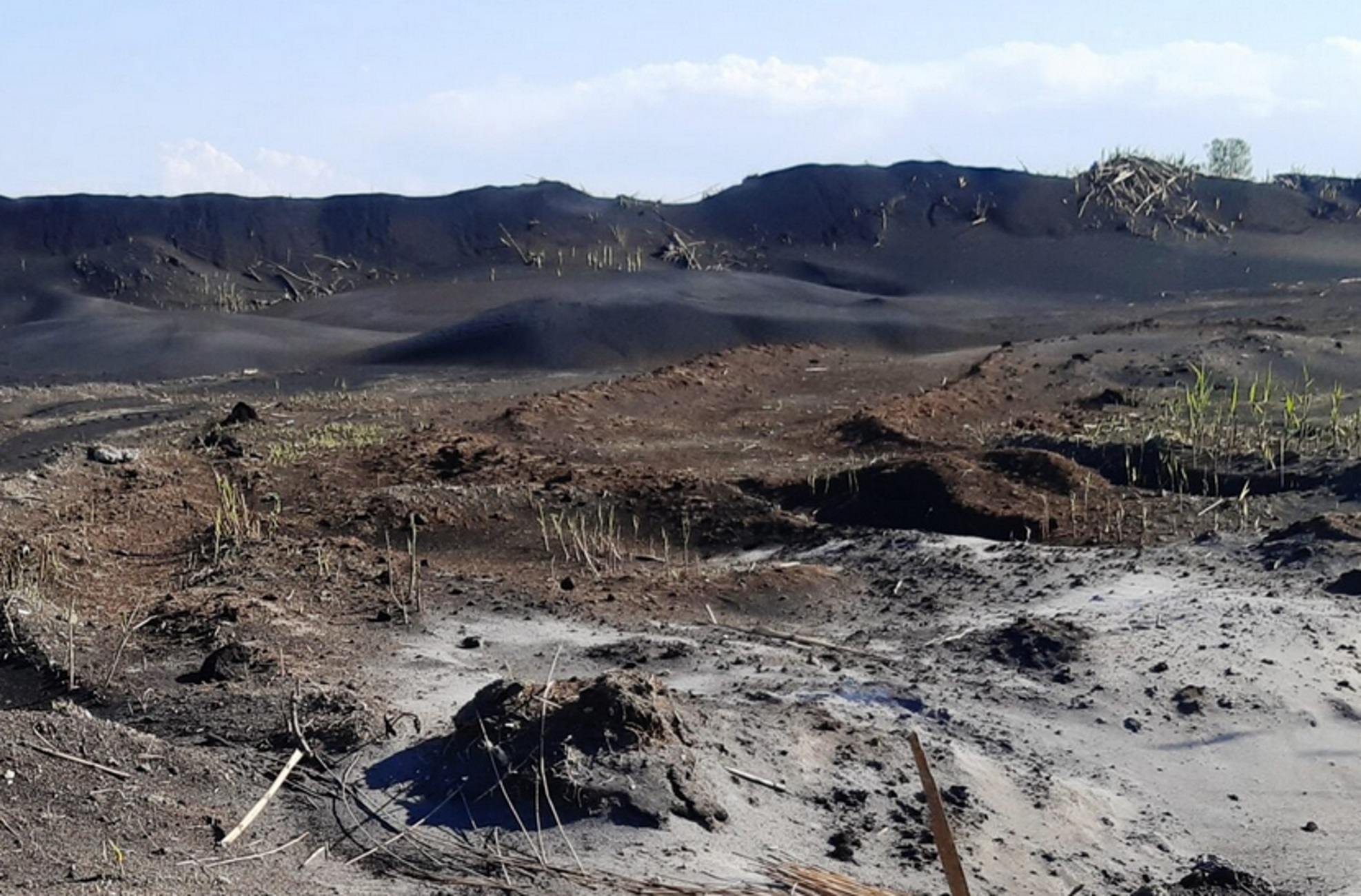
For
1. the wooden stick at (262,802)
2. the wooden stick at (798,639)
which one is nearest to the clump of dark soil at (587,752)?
the wooden stick at (262,802)

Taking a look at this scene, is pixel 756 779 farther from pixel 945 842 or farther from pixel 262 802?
pixel 945 842

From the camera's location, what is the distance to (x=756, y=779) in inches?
222

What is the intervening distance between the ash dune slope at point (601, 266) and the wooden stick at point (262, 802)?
52.4 feet

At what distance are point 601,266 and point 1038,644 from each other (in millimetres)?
23626

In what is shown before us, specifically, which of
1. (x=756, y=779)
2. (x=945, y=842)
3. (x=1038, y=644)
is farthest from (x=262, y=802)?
(x=1038, y=644)

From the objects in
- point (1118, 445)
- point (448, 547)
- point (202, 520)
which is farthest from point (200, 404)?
point (1118, 445)

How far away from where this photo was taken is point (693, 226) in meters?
33.5

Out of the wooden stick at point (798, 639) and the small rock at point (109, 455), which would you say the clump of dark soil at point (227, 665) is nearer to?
the wooden stick at point (798, 639)

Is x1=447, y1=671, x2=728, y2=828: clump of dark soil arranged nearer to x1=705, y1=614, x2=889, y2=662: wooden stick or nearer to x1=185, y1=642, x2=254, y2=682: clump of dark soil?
x1=185, y1=642, x2=254, y2=682: clump of dark soil

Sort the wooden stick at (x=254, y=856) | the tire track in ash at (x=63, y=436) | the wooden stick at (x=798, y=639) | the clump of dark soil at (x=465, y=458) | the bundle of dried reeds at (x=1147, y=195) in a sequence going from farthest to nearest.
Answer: the bundle of dried reeds at (x=1147, y=195) → the tire track in ash at (x=63, y=436) → the clump of dark soil at (x=465, y=458) → the wooden stick at (x=798, y=639) → the wooden stick at (x=254, y=856)

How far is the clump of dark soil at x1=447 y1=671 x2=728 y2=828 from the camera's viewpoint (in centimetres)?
520

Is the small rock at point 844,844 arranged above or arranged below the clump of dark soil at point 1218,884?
above

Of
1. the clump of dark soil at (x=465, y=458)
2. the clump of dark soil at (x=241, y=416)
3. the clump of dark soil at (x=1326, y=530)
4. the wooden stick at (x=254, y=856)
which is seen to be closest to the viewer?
the wooden stick at (x=254, y=856)

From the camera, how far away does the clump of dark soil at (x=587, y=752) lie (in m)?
5.20
